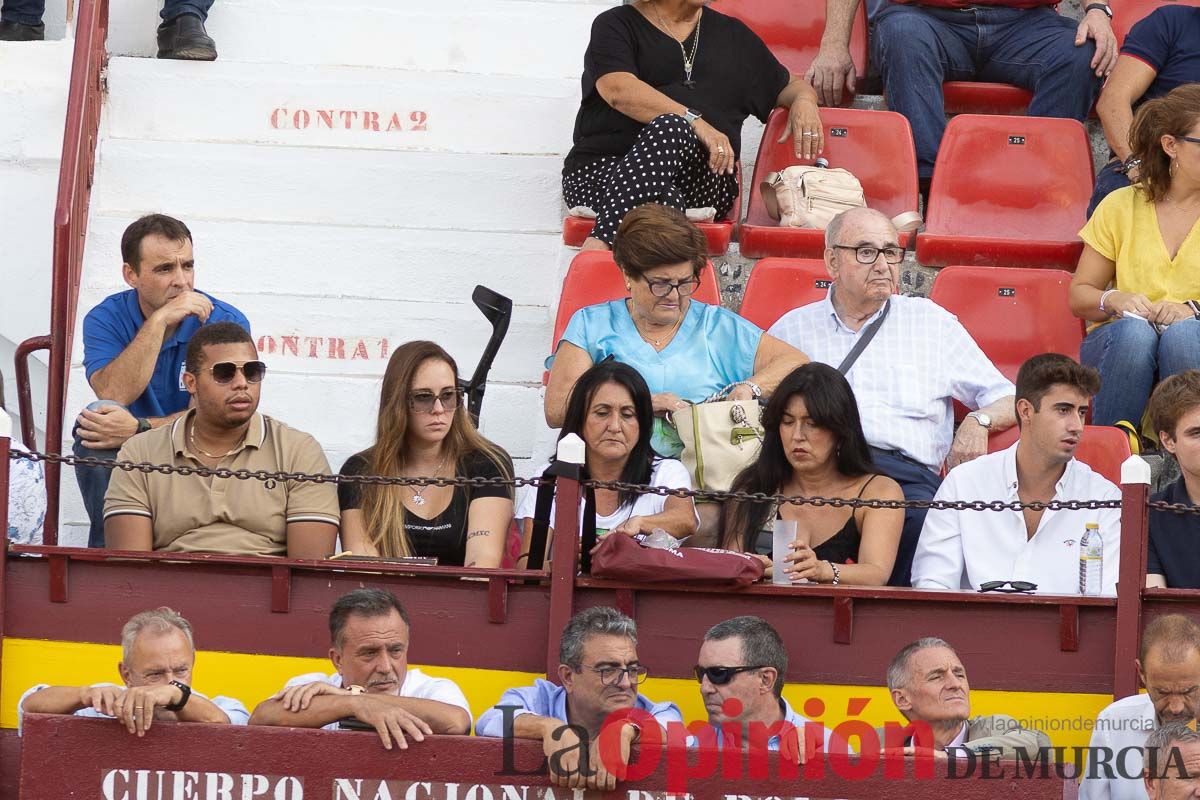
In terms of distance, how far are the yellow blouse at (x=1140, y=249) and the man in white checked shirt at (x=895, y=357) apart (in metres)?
0.62

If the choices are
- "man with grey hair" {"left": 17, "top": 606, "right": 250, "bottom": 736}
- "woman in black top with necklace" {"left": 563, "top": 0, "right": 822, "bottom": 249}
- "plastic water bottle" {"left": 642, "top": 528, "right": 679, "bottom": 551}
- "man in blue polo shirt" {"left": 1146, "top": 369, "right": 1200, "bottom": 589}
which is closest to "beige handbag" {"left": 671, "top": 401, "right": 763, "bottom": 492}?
"plastic water bottle" {"left": 642, "top": 528, "right": 679, "bottom": 551}

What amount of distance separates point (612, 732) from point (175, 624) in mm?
1051

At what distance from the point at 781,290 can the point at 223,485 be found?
2.02m

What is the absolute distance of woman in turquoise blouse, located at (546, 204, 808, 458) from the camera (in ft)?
19.0

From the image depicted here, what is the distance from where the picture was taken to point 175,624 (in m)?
4.59

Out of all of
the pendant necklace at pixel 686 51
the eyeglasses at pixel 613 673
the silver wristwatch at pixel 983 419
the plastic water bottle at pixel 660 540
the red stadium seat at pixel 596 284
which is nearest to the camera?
the eyeglasses at pixel 613 673

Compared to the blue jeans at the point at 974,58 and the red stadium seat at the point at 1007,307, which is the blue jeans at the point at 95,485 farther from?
the blue jeans at the point at 974,58

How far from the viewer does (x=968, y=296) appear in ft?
21.6

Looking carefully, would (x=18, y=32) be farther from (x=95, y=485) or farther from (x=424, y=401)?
(x=424, y=401)

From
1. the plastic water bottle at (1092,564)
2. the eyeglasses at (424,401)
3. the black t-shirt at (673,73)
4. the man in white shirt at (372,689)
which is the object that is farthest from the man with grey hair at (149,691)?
the black t-shirt at (673,73)

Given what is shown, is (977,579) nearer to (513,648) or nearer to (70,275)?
(513,648)

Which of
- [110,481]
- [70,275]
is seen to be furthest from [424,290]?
[110,481]

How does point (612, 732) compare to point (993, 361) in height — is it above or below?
below

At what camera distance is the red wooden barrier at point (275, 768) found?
14.1ft
